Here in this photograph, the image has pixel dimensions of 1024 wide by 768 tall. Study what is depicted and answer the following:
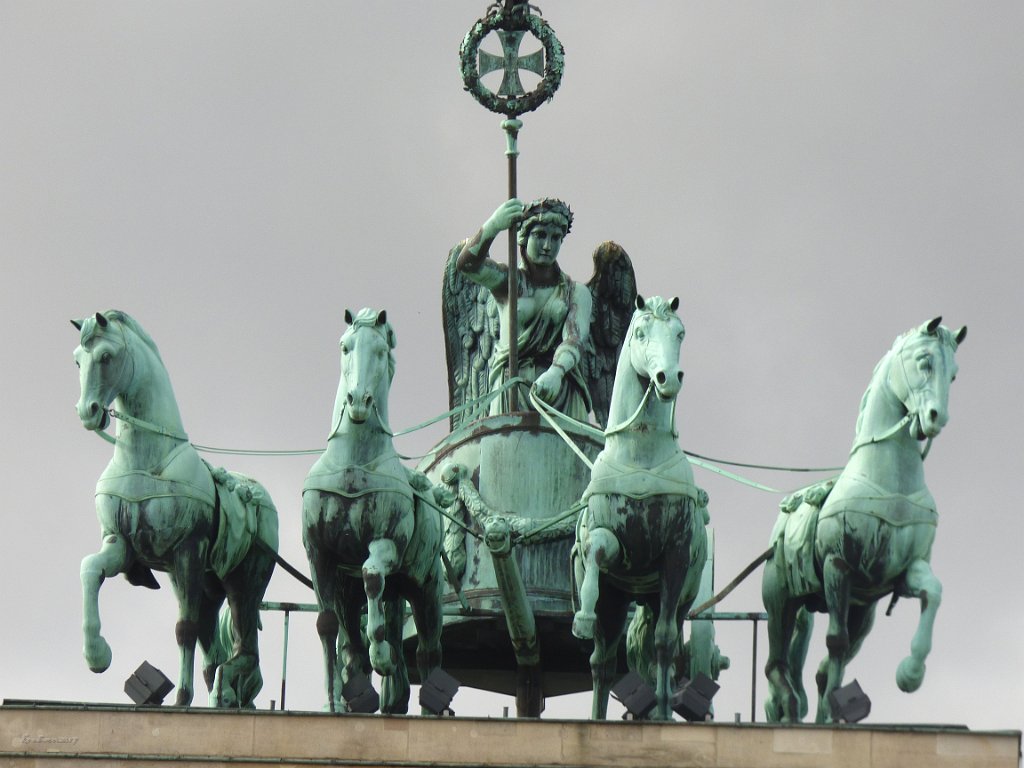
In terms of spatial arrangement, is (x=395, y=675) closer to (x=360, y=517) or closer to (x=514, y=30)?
(x=360, y=517)

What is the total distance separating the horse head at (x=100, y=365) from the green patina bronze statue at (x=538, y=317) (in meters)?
4.23

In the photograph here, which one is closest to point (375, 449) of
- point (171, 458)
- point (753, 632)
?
point (171, 458)

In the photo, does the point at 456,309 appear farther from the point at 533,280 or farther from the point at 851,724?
the point at 851,724

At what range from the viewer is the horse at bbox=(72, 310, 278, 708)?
29141 millimetres

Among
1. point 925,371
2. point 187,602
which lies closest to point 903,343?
point 925,371

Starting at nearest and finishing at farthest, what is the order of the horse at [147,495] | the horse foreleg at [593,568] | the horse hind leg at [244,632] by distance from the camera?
the horse foreleg at [593,568], the horse at [147,495], the horse hind leg at [244,632]

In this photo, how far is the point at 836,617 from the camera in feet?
94.1

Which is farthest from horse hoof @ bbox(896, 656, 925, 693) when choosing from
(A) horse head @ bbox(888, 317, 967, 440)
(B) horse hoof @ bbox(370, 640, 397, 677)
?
(B) horse hoof @ bbox(370, 640, 397, 677)

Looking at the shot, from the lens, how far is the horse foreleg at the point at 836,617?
94.0 ft

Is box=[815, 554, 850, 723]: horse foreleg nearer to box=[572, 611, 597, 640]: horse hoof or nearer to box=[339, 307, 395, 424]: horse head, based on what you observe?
box=[572, 611, 597, 640]: horse hoof

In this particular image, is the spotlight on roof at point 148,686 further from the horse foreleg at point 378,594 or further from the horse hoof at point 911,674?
the horse hoof at point 911,674

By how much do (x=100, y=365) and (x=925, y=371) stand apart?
5.83 meters

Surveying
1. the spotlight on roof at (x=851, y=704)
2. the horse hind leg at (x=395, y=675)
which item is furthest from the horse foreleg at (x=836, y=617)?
the horse hind leg at (x=395, y=675)

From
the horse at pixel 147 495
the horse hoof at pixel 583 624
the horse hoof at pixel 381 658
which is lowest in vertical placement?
the horse hoof at pixel 381 658
